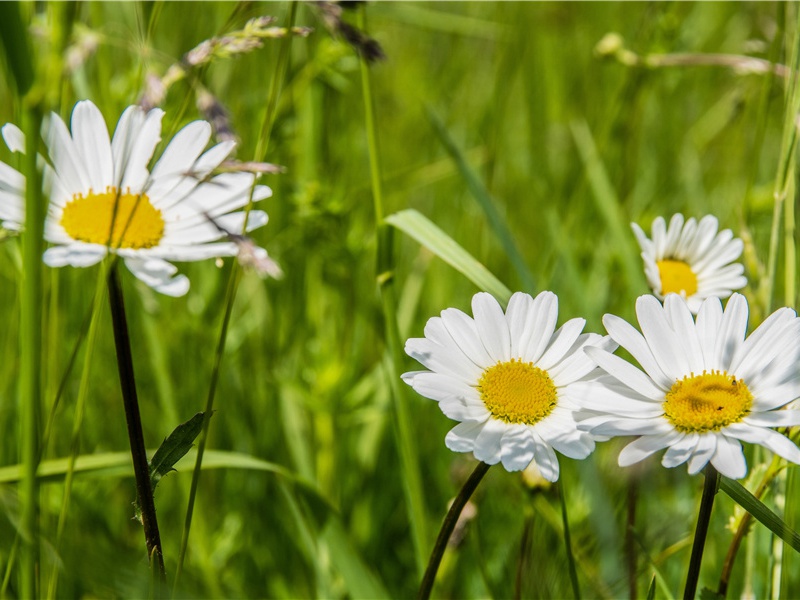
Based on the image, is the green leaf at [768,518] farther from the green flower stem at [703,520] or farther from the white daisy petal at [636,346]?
the white daisy petal at [636,346]

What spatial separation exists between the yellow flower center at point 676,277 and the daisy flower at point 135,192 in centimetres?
67

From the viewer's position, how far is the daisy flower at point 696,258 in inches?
50.9

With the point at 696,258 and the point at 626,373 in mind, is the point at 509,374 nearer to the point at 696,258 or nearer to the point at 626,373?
the point at 626,373

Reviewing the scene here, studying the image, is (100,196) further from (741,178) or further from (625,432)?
(741,178)

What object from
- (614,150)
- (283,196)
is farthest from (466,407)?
(614,150)

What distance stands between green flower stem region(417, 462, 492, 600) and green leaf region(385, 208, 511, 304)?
30 cm

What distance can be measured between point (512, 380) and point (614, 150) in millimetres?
1916

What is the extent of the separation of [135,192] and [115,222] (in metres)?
0.10

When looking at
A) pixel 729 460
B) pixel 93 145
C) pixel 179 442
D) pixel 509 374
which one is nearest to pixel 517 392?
pixel 509 374

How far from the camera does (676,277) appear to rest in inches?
51.8

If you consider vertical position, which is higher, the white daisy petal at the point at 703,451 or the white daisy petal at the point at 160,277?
the white daisy petal at the point at 160,277

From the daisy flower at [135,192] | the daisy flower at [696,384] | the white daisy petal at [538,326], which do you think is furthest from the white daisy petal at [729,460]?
the daisy flower at [135,192]

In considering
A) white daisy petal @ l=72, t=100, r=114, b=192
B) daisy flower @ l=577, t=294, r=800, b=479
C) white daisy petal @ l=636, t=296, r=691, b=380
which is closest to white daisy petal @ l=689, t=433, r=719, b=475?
daisy flower @ l=577, t=294, r=800, b=479

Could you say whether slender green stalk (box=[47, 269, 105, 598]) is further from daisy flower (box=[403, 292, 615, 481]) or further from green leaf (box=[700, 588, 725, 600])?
green leaf (box=[700, 588, 725, 600])
